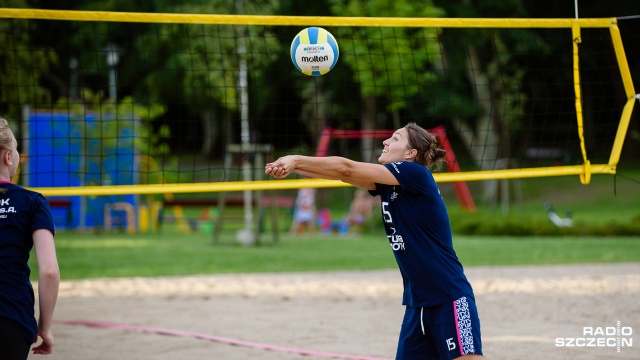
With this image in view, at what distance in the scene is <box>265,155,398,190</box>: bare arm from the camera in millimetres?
3793

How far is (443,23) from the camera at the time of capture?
23.0ft

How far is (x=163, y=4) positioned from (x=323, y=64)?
25.4 m

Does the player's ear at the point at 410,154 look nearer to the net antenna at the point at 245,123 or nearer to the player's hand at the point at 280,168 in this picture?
the player's hand at the point at 280,168

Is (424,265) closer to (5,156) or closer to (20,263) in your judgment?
(20,263)

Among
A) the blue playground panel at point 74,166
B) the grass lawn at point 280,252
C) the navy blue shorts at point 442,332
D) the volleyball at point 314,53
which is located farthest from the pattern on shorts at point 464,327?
the blue playground panel at point 74,166

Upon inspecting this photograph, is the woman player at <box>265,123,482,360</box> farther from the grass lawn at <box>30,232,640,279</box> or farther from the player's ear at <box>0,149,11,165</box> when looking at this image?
the grass lawn at <box>30,232,640,279</box>

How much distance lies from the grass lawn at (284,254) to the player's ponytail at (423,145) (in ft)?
26.6

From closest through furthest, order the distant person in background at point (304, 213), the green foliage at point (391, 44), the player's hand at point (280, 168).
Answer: the player's hand at point (280, 168), the distant person in background at point (304, 213), the green foliage at point (391, 44)

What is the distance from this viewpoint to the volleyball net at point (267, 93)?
286 inches

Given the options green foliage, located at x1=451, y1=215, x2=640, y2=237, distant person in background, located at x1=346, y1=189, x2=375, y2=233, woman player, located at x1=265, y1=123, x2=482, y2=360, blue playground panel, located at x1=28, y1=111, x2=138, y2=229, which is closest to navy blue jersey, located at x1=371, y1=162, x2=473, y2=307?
woman player, located at x1=265, y1=123, x2=482, y2=360

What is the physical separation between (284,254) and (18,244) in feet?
37.1

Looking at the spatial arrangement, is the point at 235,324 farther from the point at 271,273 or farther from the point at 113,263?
the point at 113,263

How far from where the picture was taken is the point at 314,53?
19.0 ft

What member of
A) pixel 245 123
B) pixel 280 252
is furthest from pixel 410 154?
pixel 245 123
